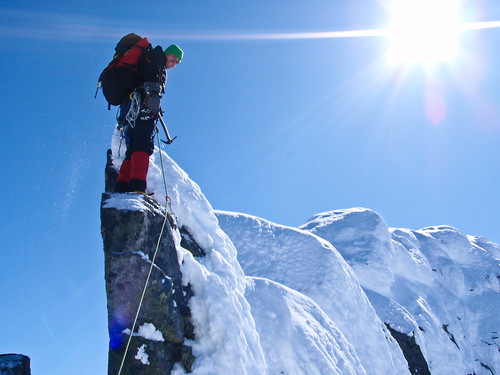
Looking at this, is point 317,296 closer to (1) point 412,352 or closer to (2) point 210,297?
(2) point 210,297

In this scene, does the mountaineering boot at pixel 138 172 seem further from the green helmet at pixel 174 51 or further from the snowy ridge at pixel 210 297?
the green helmet at pixel 174 51

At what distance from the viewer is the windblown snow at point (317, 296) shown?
194 inches

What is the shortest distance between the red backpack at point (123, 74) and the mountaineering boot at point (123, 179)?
100 cm

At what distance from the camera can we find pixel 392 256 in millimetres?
30031

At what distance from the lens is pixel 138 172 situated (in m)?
4.90

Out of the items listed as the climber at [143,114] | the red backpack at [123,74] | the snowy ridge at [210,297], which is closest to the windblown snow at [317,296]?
the snowy ridge at [210,297]

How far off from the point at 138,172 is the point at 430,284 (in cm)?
3657

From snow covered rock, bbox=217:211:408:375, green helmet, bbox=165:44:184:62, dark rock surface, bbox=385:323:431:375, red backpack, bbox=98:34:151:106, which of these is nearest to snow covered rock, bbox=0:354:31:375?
red backpack, bbox=98:34:151:106

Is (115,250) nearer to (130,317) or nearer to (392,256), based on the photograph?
(130,317)

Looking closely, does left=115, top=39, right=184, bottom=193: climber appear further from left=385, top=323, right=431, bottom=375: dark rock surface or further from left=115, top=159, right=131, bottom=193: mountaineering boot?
left=385, top=323, right=431, bottom=375: dark rock surface

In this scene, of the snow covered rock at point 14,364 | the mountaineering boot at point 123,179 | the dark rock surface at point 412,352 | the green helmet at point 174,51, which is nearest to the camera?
the snow covered rock at point 14,364

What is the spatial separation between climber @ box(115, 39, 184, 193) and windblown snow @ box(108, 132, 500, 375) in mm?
634

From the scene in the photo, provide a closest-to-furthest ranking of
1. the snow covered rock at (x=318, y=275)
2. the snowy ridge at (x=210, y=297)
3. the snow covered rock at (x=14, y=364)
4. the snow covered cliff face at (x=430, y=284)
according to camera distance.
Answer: the snow covered rock at (x=14, y=364) → the snowy ridge at (x=210, y=297) → the snow covered rock at (x=318, y=275) → the snow covered cliff face at (x=430, y=284)

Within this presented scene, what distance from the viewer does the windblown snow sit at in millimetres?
4930
